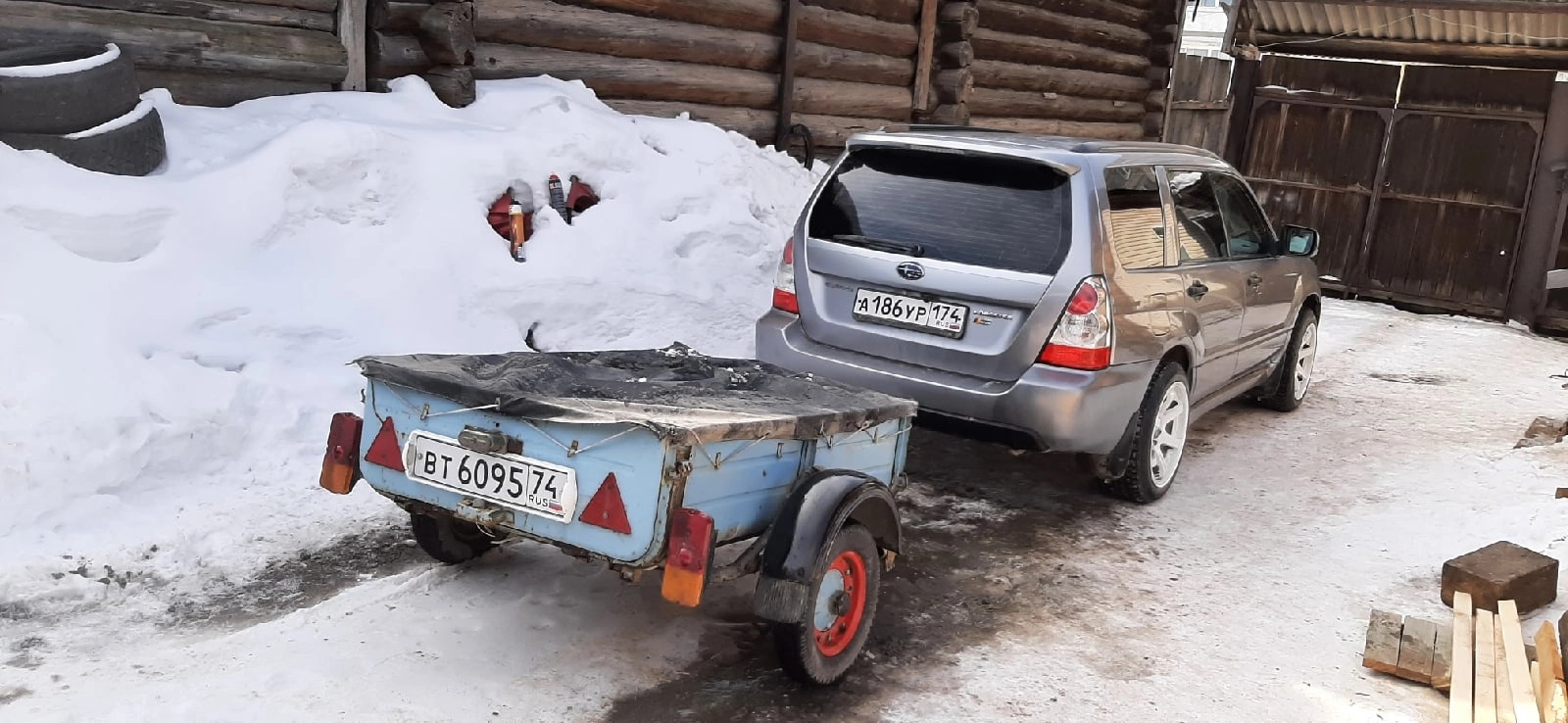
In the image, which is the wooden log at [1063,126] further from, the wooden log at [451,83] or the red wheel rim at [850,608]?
the red wheel rim at [850,608]

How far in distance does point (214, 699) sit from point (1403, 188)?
546 inches

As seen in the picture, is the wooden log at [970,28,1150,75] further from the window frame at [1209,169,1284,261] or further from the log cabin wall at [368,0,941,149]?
the window frame at [1209,169,1284,261]

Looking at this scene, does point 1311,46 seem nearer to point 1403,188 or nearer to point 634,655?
point 1403,188

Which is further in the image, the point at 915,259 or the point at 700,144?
the point at 700,144

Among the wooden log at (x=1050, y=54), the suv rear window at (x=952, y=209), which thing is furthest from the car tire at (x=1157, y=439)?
the wooden log at (x=1050, y=54)

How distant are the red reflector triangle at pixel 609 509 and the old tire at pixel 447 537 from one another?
1141 mm

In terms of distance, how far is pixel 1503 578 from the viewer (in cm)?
473

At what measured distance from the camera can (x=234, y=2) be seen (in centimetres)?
683

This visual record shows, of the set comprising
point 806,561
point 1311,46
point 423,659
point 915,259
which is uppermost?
point 1311,46

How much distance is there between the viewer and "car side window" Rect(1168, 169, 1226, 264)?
613 centimetres

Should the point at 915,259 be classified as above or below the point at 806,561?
above

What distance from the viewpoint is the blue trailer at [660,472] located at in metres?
3.41

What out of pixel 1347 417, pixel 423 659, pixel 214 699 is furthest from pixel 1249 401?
pixel 214 699

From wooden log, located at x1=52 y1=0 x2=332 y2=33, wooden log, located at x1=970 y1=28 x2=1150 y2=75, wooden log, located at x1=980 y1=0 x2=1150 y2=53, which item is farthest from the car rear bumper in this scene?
wooden log, located at x1=980 y1=0 x2=1150 y2=53
